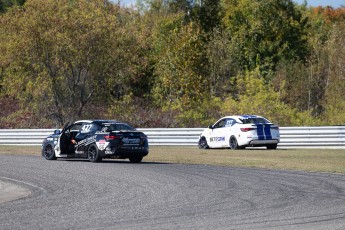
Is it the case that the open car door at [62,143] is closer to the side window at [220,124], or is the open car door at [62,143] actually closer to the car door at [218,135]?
the car door at [218,135]

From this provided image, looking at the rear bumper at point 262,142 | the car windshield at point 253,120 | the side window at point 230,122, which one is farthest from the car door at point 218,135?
the rear bumper at point 262,142

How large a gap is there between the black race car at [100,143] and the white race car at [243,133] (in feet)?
25.4

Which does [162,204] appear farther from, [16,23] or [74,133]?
[16,23]

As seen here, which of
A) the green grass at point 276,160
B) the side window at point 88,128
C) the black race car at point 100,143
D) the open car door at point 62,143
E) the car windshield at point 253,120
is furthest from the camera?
the car windshield at point 253,120

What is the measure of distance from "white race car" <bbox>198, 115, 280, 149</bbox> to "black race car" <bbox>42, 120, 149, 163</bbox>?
7.75 meters

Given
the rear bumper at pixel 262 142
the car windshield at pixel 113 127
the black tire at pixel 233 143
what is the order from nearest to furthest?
the car windshield at pixel 113 127 < the rear bumper at pixel 262 142 < the black tire at pixel 233 143

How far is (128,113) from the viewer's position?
4972cm

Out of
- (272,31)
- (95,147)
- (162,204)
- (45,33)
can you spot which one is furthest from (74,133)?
(272,31)

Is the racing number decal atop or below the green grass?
atop

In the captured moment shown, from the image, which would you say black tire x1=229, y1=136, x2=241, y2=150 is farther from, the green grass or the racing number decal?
the racing number decal

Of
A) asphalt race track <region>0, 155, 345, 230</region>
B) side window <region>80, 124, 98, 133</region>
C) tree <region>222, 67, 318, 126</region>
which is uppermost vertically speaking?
tree <region>222, 67, 318, 126</region>

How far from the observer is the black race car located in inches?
987

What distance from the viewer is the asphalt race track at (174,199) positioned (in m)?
11.3

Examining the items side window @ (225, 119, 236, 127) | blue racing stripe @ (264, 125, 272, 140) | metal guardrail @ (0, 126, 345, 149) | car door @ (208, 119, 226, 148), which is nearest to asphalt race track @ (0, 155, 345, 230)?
blue racing stripe @ (264, 125, 272, 140)
